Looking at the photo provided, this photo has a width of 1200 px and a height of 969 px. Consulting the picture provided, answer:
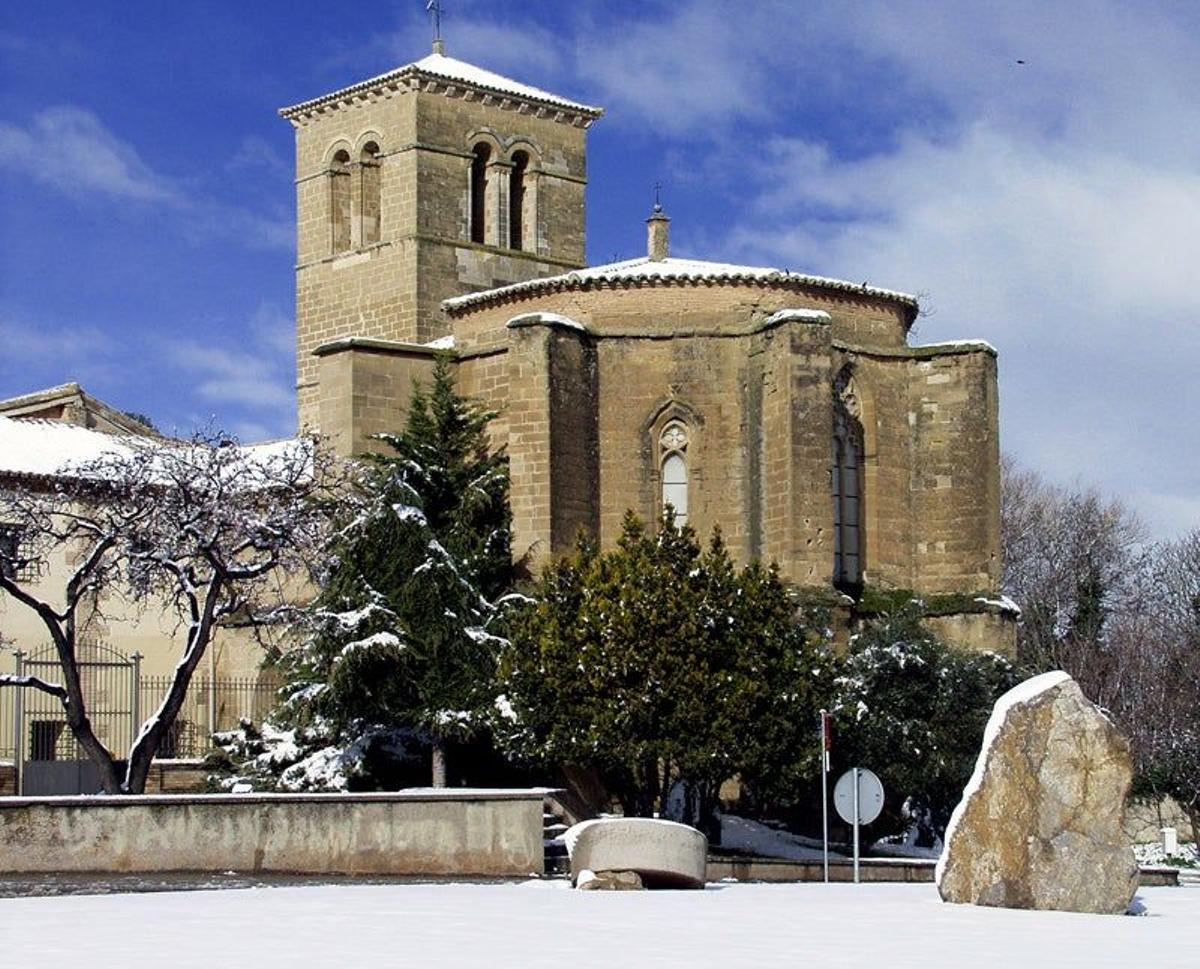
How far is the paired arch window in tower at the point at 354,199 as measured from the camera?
169ft

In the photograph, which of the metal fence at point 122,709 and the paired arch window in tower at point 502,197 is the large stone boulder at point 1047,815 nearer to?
the metal fence at point 122,709

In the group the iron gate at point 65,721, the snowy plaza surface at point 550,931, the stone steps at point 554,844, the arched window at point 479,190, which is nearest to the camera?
the snowy plaza surface at point 550,931

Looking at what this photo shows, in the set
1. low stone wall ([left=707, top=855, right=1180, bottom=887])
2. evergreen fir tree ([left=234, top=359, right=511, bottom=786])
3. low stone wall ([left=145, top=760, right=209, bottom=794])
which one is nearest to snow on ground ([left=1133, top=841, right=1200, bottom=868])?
low stone wall ([left=707, top=855, right=1180, bottom=887])

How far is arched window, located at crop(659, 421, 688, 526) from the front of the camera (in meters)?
39.2

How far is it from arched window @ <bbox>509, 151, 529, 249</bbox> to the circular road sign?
26132 mm

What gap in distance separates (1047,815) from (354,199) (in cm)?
3496

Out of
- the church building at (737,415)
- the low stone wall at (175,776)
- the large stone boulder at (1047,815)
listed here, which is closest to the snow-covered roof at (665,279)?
the church building at (737,415)

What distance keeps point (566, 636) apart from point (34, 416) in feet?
87.2

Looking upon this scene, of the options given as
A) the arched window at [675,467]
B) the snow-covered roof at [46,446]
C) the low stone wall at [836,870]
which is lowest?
the low stone wall at [836,870]

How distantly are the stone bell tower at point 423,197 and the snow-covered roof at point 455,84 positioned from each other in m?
0.03

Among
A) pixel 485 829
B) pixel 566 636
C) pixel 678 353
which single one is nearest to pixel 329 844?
pixel 485 829

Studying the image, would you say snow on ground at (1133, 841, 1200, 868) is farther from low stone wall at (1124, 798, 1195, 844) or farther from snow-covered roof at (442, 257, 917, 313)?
snow-covered roof at (442, 257, 917, 313)

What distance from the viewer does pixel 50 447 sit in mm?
45406

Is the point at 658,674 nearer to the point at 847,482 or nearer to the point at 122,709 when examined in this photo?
the point at 847,482
